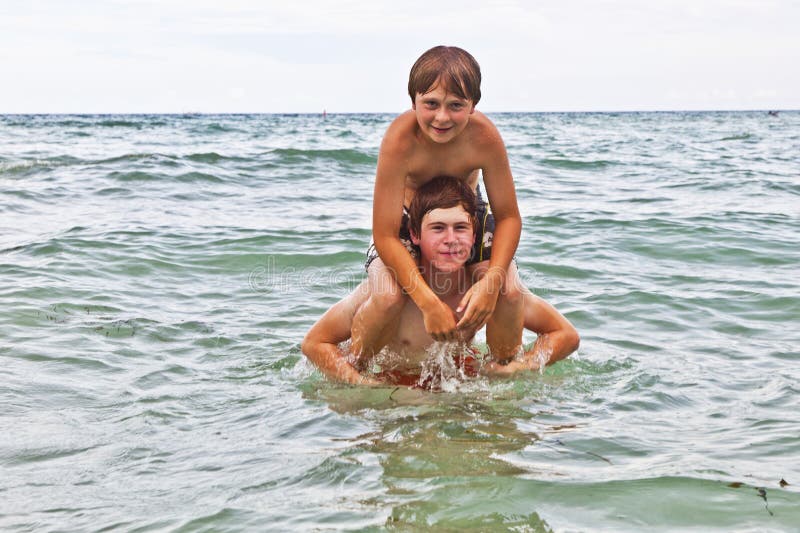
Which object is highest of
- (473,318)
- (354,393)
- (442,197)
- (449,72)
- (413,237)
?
(449,72)

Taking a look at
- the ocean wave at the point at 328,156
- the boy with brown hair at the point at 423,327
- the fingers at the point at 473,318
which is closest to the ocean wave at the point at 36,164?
the ocean wave at the point at 328,156

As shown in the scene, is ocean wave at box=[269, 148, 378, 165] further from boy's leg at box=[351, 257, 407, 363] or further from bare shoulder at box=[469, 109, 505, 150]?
bare shoulder at box=[469, 109, 505, 150]

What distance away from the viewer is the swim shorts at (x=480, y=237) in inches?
202

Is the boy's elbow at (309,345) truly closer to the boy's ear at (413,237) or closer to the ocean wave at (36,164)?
the boy's ear at (413,237)

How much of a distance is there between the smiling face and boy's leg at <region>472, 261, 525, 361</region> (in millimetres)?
166

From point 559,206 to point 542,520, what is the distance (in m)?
11.0

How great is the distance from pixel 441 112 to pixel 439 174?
0.56m

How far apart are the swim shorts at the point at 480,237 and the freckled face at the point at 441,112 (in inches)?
25.3

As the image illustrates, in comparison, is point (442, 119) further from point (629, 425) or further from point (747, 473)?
point (747, 473)

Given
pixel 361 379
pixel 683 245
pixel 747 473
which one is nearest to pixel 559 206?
pixel 683 245

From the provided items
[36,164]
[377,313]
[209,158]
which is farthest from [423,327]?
[209,158]

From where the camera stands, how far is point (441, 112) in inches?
178

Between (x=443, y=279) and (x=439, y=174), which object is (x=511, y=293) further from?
(x=439, y=174)

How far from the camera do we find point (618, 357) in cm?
610
